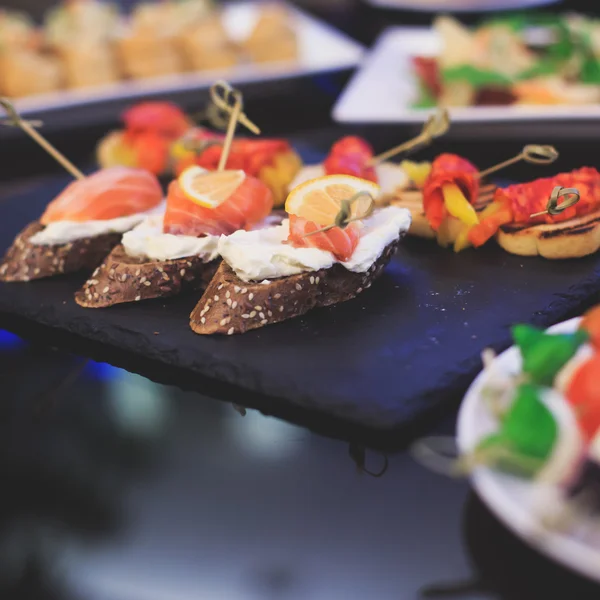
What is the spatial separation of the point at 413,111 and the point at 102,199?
167cm

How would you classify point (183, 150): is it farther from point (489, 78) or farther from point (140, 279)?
point (489, 78)

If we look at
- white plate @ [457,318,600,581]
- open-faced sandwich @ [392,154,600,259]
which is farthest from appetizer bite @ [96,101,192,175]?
white plate @ [457,318,600,581]

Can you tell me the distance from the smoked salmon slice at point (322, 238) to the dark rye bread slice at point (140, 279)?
1.24ft

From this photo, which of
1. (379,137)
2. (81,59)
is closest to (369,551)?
(379,137)

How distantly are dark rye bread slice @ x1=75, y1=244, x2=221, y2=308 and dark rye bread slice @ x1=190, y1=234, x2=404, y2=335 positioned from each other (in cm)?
19

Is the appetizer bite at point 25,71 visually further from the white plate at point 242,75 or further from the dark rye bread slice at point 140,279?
the dark rye bread slice at point 140,279

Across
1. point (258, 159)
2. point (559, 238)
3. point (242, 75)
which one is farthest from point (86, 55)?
point (559, 238)

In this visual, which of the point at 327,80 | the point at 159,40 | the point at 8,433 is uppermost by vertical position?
the point at 8,433

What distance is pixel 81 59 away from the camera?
5.11 metres

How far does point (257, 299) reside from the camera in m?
2.34

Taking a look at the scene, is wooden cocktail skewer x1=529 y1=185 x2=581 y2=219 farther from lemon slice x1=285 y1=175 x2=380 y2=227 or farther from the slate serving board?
lemon slice x1=285 y1=175 x2=380 y2=227

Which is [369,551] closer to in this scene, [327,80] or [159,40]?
[327,80]

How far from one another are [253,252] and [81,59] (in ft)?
10.8

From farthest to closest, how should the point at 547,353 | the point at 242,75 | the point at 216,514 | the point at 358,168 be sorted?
the point at 242,75
the point at 358,168
the point at 216,514
the point at 547,353
